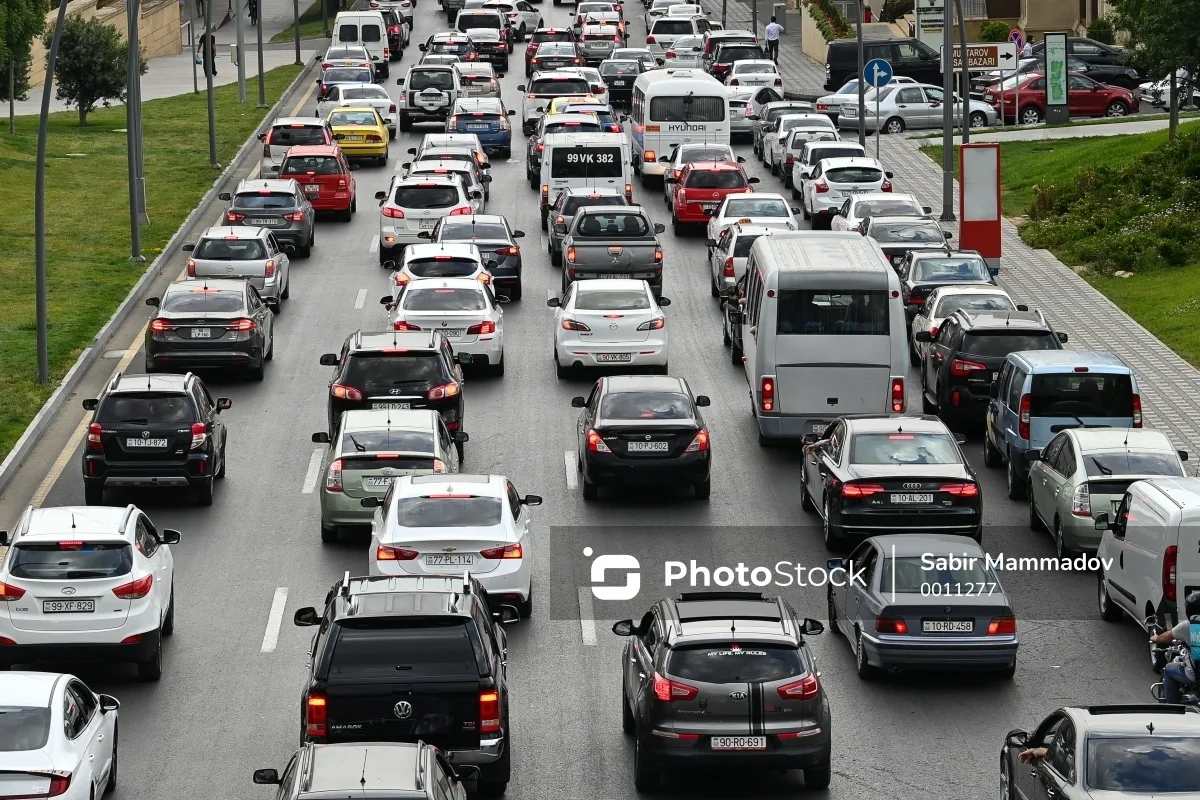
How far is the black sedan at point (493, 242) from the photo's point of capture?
37.4 m

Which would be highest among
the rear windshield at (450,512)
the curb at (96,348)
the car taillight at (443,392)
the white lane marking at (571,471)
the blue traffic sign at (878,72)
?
the blue traffic sign at (878,72)

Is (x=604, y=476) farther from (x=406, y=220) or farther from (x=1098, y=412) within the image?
(x=406, y=220)

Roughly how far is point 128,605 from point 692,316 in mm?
19305

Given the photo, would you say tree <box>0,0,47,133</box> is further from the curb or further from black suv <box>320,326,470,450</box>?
black suv <box>320,326,470,450</box>

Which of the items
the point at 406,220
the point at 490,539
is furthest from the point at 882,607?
the point at 406,220

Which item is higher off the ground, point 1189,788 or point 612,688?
point 1189,788

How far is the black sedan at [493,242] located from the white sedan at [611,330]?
5.76 meters

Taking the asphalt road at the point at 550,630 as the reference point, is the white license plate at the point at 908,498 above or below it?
above

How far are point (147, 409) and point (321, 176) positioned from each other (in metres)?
21.2

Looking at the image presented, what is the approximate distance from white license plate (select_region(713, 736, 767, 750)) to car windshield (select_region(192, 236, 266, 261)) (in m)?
22.3

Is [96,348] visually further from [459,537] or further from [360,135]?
[360,135]

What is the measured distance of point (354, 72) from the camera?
67.8 m

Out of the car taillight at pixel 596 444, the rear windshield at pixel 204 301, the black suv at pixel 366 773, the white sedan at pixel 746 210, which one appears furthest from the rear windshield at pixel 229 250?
the black suv at pixel 366 773

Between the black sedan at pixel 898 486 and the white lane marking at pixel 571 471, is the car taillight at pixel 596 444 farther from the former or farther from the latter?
the black sedan at pixel 898 486
